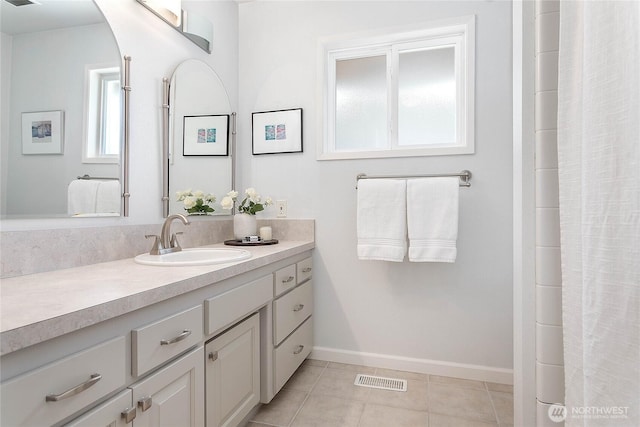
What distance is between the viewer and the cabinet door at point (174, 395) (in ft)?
2.90

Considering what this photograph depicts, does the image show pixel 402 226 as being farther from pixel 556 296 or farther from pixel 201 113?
pixel 201 113

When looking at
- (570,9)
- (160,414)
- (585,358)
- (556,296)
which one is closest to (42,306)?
(160,414)

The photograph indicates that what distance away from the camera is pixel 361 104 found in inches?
89.7

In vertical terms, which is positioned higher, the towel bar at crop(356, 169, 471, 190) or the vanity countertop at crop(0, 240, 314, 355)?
the towel bar at crop(356, 169, 471, 190)

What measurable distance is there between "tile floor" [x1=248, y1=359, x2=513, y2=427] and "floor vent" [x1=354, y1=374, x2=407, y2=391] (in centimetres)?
4

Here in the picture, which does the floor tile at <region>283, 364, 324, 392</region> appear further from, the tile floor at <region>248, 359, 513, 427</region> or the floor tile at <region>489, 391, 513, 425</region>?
the floor tile at <region>489, 391, 513, 425</region>

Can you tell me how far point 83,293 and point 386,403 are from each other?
151 cm

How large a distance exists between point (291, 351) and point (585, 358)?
1423 mm

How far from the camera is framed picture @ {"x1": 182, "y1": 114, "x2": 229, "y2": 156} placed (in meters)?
1.88

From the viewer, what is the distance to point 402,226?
196cm

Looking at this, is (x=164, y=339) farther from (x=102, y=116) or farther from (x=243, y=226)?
(x=243, y=226)

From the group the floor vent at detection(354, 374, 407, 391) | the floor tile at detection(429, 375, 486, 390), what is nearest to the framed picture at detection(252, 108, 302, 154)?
the floor vent at detection(354, 374, 407, 391)

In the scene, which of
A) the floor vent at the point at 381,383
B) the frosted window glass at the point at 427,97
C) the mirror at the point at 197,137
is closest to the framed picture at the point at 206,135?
the mirror at the point at 197,137

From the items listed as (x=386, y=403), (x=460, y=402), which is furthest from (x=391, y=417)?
(x=460, y=402)
